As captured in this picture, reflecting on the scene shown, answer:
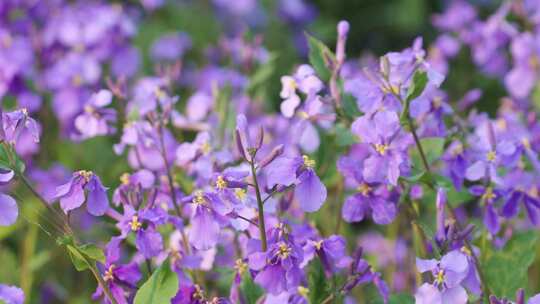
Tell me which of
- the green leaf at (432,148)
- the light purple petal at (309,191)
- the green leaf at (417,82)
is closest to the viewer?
the light purple petal at (309,191)

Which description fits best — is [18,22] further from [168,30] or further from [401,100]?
[401,100]

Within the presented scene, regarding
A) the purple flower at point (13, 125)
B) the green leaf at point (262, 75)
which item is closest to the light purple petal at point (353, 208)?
the purple flower at point (13, 125)

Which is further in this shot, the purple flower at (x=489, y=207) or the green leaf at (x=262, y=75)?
the green leaf at (x=262, y=75)

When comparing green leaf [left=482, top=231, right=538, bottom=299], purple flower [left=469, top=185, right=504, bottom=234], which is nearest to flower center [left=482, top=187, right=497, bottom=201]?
purple flower [left=469, top=185, right=504, bottom=234]

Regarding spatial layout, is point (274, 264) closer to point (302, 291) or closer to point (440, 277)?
point (302, 291)

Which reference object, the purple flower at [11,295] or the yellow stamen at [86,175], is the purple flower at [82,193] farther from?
the purple flower at [11,295]

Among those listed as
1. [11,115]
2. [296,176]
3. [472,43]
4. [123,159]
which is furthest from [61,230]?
[472,43]

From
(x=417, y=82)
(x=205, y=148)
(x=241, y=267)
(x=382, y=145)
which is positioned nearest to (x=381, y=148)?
(x=382, y=145)
